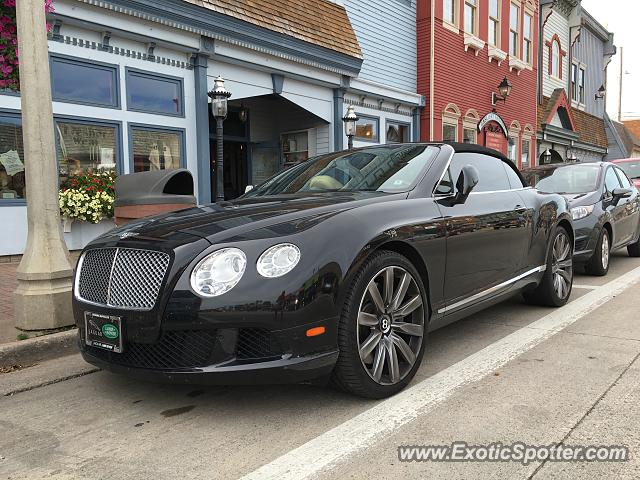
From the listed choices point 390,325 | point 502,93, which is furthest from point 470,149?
point 502,93

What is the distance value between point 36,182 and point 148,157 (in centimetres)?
457

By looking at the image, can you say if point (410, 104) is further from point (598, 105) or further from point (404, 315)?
point (598, 105)

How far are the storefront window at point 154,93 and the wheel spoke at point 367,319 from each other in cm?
693

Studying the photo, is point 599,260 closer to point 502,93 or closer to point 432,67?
point 432,67

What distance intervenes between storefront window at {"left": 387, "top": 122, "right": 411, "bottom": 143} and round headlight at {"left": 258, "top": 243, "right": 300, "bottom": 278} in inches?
477

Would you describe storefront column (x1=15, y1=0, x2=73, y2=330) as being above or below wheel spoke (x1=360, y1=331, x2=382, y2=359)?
above

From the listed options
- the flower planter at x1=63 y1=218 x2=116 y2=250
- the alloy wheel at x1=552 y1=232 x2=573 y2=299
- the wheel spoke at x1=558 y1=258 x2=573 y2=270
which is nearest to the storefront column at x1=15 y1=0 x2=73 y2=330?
the flower planter at x1=63 y1=218 x2=116 y2=250

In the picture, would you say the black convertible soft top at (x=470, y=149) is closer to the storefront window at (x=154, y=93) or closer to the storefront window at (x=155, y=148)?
the storefront window at (x=155, y=148)

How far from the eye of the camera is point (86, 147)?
8.31m

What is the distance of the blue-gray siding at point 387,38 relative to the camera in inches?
524

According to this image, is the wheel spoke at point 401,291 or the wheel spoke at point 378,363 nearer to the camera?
the wheel spoke at point 378,363

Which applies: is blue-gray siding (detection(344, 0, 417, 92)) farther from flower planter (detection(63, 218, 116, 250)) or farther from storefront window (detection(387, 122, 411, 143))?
flower planter (detection(63, 218, 116, 250))

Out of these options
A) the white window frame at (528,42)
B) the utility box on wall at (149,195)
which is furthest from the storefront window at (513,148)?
the utility box on wall at (149,195)

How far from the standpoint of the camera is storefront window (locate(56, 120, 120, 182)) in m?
8.02
